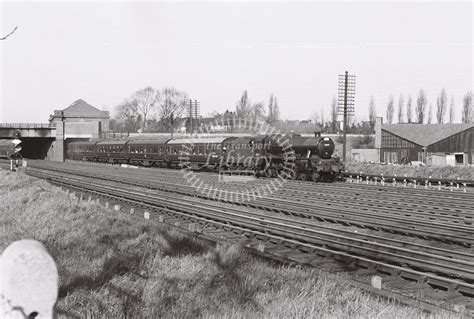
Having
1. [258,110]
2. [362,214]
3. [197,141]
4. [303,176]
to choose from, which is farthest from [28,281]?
[258,110]


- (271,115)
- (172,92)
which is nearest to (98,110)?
(172,92)

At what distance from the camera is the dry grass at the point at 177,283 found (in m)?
6.42

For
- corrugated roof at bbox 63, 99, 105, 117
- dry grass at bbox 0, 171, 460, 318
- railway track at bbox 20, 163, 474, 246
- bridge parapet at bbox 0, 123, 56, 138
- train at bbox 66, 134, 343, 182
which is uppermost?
corrugated roof at bbox 63, 99, 105, 117

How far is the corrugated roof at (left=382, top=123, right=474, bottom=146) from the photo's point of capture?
53469mm

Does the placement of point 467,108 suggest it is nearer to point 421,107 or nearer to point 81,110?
point 421,107

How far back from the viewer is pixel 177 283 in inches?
300

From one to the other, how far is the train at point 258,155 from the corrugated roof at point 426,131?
29.6 m

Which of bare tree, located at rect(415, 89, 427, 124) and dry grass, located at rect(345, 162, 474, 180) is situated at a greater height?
bare tree, located at rect(415, 89, 427, 124)

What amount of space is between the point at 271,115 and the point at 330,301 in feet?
301

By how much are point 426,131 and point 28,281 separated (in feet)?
196

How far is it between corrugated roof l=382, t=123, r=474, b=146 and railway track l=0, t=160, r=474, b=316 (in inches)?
1603

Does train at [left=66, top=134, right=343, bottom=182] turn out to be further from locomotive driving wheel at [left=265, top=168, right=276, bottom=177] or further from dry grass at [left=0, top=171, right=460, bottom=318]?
dry grass at [left=0, top=171, right=460, bottom=318]

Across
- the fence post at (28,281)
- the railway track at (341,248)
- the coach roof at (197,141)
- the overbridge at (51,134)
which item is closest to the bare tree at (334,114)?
the overbridge at (51,134)

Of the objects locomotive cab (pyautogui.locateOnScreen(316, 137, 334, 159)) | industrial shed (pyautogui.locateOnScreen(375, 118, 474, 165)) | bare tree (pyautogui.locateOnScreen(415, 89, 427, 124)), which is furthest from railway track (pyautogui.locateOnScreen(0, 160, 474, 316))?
bare tree (pyautogui.locateOnScreen(415, 89, 427, 124))
